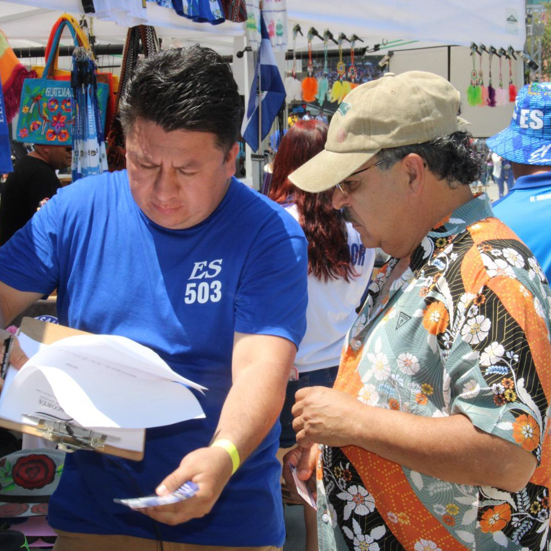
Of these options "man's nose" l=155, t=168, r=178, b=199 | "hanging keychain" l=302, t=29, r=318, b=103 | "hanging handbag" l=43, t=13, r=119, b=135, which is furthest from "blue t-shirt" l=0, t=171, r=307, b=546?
"hanging keychain" l=302, t=29, r=318, b=103

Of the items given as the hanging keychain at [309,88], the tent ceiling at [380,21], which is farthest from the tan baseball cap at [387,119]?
the hanging keychain at [309,88]

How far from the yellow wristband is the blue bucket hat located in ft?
6.14

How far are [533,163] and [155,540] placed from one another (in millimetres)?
1996

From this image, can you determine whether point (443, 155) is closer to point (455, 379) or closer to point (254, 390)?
point (455, 379)

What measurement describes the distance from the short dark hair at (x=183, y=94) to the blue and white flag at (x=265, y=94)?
2.98m

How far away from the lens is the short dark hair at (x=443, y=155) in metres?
1.41

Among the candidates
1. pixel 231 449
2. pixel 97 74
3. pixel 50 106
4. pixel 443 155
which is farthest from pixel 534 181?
pixel 50 106

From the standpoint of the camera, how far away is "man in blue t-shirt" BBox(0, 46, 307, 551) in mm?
1457

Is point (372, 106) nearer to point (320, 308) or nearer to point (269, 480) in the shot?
point (269, 480)

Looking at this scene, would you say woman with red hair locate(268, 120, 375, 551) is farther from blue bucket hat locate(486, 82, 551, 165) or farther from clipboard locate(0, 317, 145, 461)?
clipboard locate(0, 317, 145, 461)

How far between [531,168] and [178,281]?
1764 mm

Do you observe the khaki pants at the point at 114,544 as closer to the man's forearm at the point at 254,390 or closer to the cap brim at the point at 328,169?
the man's forearm at the point at 254,390

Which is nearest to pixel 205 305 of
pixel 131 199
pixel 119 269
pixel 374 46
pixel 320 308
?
pixel 119 269

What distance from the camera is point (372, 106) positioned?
1.42 meters
